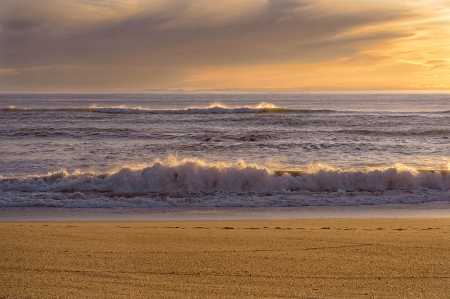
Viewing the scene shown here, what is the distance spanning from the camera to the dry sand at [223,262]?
10.1 feet

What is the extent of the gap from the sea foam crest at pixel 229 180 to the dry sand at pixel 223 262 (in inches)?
164

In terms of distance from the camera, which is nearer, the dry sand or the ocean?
the dry sand

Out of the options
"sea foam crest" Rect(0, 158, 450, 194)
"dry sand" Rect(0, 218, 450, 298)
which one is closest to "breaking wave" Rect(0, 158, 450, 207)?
"sea foam crest" Rect(0, 158, 450, 194)

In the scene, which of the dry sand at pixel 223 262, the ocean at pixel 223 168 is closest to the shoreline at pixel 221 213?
the ocean at pixel 223 168

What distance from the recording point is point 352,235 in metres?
5.12

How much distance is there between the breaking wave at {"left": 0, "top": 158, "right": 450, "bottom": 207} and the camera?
28.9 feet

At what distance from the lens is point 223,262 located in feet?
12.7

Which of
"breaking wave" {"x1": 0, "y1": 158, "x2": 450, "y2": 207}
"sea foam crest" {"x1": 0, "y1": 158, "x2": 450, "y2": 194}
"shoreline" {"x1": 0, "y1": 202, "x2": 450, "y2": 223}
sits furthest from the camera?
"sea foam crest" {"x1": 0, "y1": 158, "x2": 450, "y2": 194}

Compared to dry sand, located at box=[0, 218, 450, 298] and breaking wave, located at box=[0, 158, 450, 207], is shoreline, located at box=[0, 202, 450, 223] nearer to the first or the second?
breaking wave, located at box=[0, 158, 450, 207]

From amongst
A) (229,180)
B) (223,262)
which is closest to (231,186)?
(229,180)

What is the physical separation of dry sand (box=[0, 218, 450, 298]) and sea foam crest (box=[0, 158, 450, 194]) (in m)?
4.18

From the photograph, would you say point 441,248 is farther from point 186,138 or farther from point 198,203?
point 186,138

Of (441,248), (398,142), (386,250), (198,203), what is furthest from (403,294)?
(398,142)

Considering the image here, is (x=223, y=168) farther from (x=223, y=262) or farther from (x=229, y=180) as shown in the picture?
(x=223, y=262)
